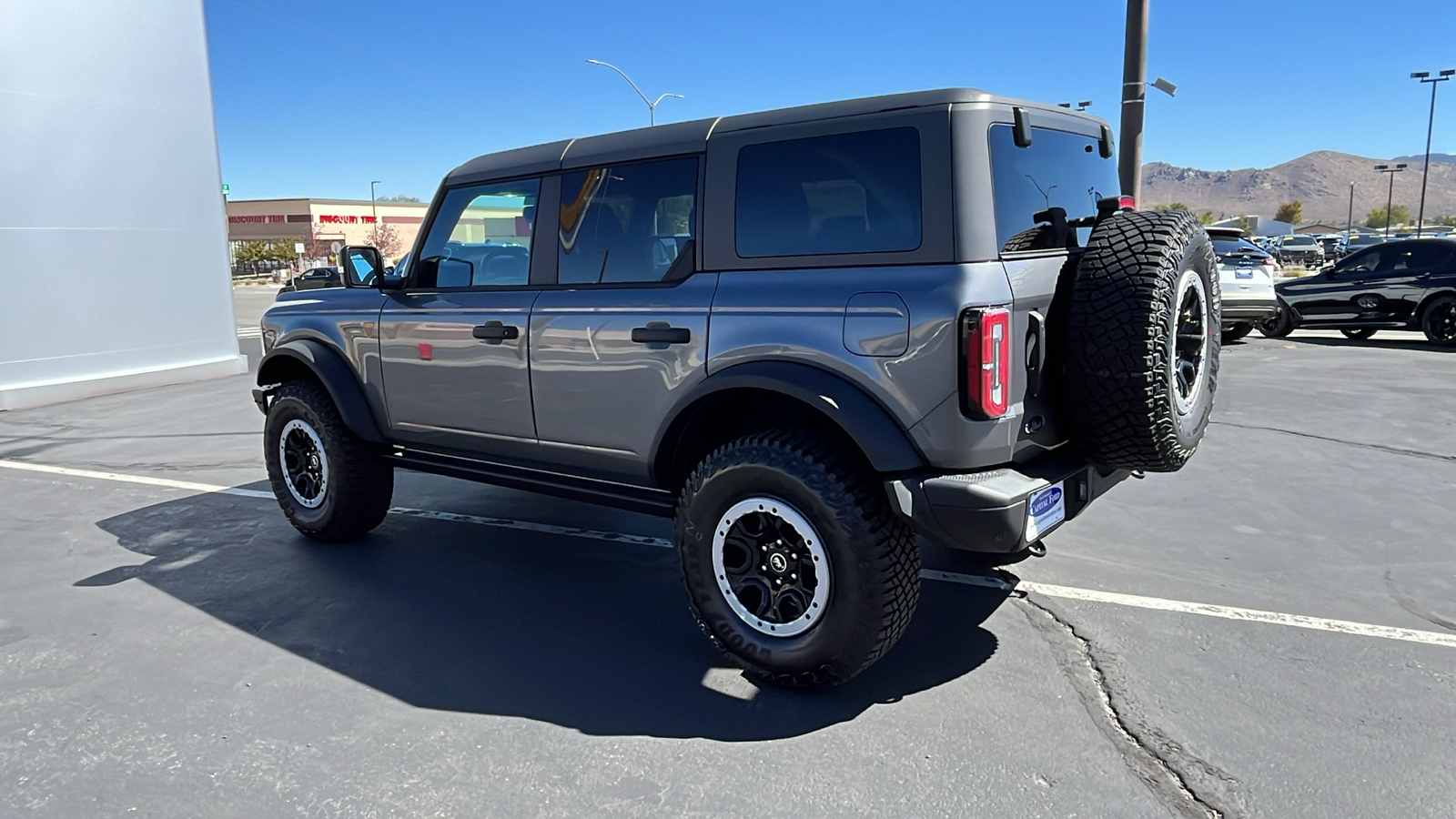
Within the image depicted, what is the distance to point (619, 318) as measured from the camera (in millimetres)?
3848

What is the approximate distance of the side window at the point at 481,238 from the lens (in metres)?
4.41

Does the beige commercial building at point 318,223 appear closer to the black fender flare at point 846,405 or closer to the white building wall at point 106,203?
the white building wall at point 106,203

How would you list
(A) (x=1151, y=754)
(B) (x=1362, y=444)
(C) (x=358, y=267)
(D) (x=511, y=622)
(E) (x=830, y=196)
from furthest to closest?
(B) (x=1362, y=444), (C) (x=358, y=267), (D) (x=511, y=622), (E) (x=830, y=196), (A) (x=1151, y=754)

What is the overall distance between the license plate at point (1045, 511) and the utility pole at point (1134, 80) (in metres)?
6.75

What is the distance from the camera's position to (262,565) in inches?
198

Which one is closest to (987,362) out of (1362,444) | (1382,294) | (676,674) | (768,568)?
Result: (768,568)

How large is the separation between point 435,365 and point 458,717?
75.5 inches

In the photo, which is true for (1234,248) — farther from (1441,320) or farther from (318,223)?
(318,223)

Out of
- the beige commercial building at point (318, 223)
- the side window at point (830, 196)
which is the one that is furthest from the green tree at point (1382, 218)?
the side window at point (830, 196)

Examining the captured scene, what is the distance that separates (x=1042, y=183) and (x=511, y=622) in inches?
112

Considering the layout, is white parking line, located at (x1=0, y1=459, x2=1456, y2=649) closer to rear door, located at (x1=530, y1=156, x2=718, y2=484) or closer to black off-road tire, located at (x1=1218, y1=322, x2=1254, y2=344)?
rear door, located at (x1=530, y1=156, x2=718, y2=484)

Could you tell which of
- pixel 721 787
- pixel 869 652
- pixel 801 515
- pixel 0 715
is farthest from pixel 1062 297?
pixel 0 715

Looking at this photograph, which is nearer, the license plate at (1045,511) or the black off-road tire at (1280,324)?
the license plate at (1045,511)

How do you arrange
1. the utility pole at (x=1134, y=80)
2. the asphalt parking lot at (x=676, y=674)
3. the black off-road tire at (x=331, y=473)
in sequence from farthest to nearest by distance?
the utility pole at (x=1134, y=80)
the black off-road tire at (x=331, y=473)
the asphalt parking lot at (x=676, y=674)
